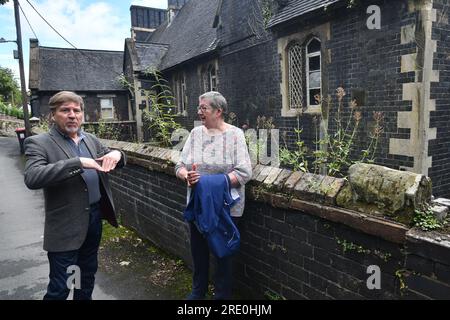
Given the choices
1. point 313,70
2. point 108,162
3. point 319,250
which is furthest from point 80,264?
point 313,70

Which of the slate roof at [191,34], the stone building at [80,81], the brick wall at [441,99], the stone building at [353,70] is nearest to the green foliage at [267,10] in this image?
the stone building at [353,70]

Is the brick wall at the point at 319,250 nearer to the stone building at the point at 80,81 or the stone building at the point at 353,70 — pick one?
the stone building at the point at 353,70

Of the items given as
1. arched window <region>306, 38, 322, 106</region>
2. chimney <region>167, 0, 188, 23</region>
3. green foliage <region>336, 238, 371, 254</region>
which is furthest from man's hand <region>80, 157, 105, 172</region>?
chimney <region>167, 0, 188, 23</region>

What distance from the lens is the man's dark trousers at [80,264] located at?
9.11 feet

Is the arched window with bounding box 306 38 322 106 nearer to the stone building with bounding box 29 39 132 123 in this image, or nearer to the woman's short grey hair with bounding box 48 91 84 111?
the woman's short grey hair with bounding box 48 91 84 111

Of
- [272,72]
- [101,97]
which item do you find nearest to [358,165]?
[272,72]

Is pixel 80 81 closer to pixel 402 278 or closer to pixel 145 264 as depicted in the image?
pixel 145 264

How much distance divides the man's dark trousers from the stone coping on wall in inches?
56.2

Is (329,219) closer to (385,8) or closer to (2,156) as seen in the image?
(385,8)

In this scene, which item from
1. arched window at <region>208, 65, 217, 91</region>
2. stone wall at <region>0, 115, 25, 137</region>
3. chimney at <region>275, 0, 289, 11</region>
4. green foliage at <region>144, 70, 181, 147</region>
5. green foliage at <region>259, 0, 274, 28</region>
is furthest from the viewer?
stone wall at <region>0, 115, 25, 137</region>

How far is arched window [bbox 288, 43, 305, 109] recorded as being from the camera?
9.56m

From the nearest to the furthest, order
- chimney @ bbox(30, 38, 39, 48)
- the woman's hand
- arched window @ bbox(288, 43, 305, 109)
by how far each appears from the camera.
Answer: the woman's hand → arched window @ bbox(288, 43, 305, 109) → chimney @ bbox(30, 38, 39, 48)

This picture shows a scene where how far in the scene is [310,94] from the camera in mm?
9438
